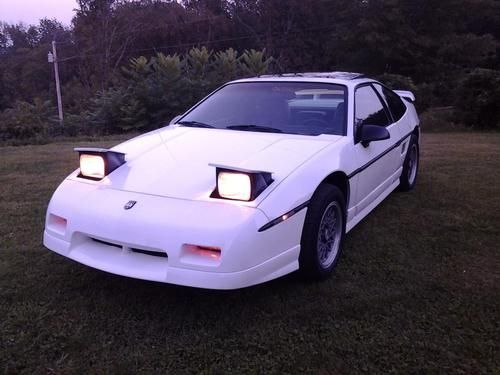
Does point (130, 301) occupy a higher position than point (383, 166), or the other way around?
point (383, 166)

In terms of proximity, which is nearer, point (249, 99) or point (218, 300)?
point (218, 300)

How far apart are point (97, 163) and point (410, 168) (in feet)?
11.0

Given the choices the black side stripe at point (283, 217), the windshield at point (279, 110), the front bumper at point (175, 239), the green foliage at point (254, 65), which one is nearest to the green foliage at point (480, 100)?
the green foliage at point (254, 65)

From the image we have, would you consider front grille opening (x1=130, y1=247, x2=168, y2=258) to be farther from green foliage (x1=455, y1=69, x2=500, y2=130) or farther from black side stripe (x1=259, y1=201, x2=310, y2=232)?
green foliage (x1=455, y1=69, x2=500, y2=130)

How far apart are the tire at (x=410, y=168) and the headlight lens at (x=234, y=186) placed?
2.82 m

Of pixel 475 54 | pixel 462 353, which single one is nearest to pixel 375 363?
pixel 462 353

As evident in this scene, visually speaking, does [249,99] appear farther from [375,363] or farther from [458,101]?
[458,101]

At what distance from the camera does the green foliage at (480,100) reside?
10.2 m

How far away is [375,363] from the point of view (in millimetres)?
2074

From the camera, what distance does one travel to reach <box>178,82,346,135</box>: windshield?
337 centimetres

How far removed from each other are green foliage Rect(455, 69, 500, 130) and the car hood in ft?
28.7

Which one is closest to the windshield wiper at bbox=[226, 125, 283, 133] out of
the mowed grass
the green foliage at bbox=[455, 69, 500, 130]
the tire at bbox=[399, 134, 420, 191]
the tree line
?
the mowed grass

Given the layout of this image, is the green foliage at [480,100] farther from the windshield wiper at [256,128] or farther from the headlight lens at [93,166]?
the headlight lens at [93,166]

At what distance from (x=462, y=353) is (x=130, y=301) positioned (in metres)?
1.75
